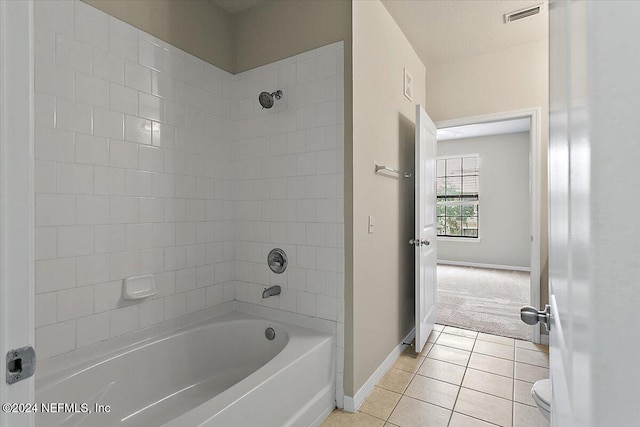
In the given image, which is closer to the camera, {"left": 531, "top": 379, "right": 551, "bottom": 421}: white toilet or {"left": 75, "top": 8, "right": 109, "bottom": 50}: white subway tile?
{"left": 531, "top": 379, "right": 551, "bottom": 421}: white toilet

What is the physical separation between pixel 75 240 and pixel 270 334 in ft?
3.90

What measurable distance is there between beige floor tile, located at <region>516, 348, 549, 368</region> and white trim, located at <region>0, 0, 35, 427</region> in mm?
3017

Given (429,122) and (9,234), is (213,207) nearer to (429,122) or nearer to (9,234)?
(9,234)

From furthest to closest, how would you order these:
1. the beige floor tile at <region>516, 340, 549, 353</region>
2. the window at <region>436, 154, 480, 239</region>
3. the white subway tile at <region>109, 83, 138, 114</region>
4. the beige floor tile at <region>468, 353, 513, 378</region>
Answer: the window at <region>436, 154, 480, 239</region>
the beige floor tile at <region>516, 340, 549, 353</region>
the beige floor tile at <region>468, 353, 513, 378</region>
the white subway tile at <region>109, 83, 138, 114</region>

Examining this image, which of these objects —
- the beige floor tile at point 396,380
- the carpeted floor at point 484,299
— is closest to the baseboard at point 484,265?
the carpeted floor at point 484,299

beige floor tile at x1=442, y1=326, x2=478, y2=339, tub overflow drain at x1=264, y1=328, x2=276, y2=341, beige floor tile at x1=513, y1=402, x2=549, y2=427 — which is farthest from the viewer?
beige floor tile at x1=442, y1=326, x2=478, y2=339

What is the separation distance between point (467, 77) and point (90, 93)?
3160 millimetres

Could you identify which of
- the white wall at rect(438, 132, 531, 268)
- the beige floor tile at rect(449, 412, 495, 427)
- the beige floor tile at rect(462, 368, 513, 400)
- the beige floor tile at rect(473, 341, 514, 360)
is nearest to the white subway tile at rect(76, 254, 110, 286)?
the beige floor tile at rect(449, 412, 495, 427)

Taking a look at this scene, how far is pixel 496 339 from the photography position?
9.73 feet

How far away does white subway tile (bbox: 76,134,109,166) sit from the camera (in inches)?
62.3

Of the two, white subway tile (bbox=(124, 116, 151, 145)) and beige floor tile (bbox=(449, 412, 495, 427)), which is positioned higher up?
white subway tile (bbox=(124, 116, 151, 145))

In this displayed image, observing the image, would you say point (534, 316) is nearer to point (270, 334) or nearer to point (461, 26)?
point (270, 334)

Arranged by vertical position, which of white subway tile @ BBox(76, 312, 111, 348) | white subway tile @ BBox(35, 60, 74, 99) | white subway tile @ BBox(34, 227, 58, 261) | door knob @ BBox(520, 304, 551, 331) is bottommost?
white subway tile @ BBox(76, 312, 111, 348)

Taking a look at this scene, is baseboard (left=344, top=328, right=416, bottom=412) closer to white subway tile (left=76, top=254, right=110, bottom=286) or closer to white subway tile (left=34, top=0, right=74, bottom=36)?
white subway tile (left=76, top=254, right=110, bottom=286)
